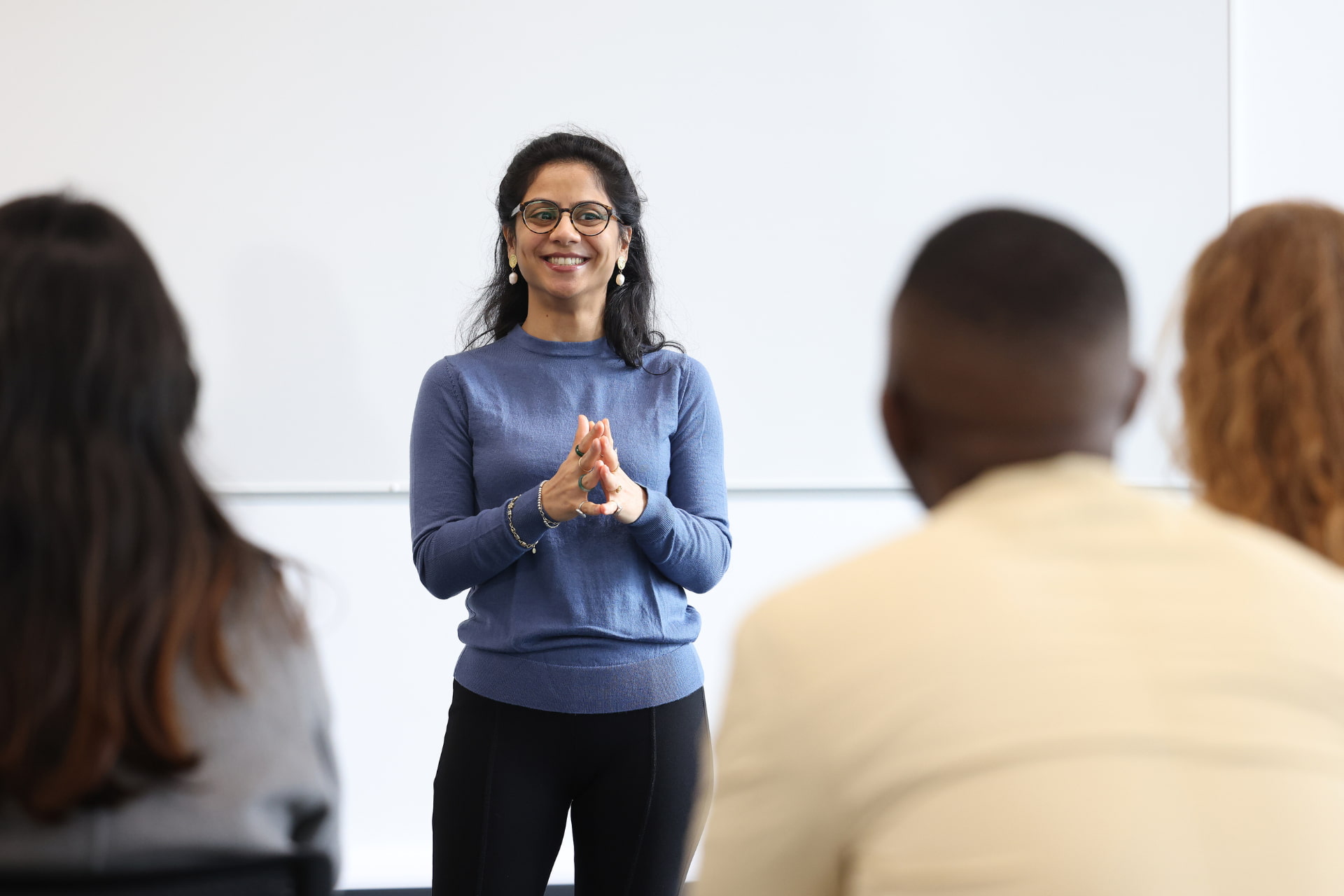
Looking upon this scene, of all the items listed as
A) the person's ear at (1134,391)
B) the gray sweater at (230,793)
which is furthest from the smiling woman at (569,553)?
the person's ear at (1134,391)

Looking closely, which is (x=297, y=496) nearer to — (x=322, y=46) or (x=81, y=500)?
(x=322, y=46)

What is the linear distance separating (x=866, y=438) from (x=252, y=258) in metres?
1.76

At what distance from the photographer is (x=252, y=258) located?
9.31ft

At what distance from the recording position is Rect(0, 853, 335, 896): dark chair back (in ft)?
2.64

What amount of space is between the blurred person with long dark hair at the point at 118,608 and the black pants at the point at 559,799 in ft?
2.38

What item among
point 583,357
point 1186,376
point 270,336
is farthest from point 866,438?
point 1186,376

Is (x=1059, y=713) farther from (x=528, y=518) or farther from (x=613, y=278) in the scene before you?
(x=613, y=278)

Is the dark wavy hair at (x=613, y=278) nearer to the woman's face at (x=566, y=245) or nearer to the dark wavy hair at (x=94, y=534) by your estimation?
the woman's face at (x=566, y=245)

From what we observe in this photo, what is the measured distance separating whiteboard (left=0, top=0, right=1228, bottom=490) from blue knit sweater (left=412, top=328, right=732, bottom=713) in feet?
3.88

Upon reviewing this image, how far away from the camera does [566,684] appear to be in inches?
63.8

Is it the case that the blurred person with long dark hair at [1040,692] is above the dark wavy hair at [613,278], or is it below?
below

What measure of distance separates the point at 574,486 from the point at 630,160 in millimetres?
1652

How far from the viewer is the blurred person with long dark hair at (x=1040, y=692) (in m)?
0.65

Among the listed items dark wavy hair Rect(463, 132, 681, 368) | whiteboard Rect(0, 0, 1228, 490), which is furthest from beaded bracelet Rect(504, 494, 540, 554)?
whiteboard Rect(0, 0, 1228, 490)
